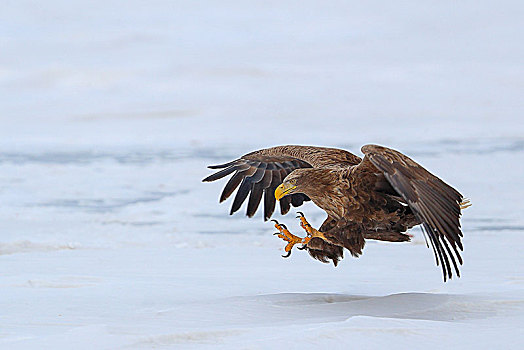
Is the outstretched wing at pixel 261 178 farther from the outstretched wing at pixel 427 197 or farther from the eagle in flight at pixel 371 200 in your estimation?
the outstretched wing at pixel 427 197

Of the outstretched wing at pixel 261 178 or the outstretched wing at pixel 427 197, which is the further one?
the outstretched wing at pixel 261 178

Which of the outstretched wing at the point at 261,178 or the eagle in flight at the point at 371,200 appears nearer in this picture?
the eagle in flight at the point at 371,200

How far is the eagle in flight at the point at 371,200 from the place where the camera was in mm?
3590

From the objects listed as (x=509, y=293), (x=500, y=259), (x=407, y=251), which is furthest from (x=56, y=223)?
(x=509, y=293)

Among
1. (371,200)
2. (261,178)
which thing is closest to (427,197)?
(371,200)

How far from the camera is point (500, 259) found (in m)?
4.99

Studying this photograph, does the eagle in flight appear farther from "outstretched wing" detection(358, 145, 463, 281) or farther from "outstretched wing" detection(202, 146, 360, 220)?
"outstretched wing" detection(202, 146, 360, 220)

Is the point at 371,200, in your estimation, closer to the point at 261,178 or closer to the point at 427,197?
the point at 427,197

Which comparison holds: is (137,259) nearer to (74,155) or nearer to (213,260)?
(213,260)

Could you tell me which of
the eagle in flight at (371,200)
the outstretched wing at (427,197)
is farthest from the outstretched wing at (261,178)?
the outstretched wing at (427,197)

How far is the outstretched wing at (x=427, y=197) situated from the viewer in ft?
11.7

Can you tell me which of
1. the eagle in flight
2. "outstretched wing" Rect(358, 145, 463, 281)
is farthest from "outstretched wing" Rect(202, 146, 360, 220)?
"outstretched wing" Rect(358, 145, 463, 281)

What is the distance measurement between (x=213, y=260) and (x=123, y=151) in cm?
631

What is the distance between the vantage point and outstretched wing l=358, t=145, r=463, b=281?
11.7 ft
